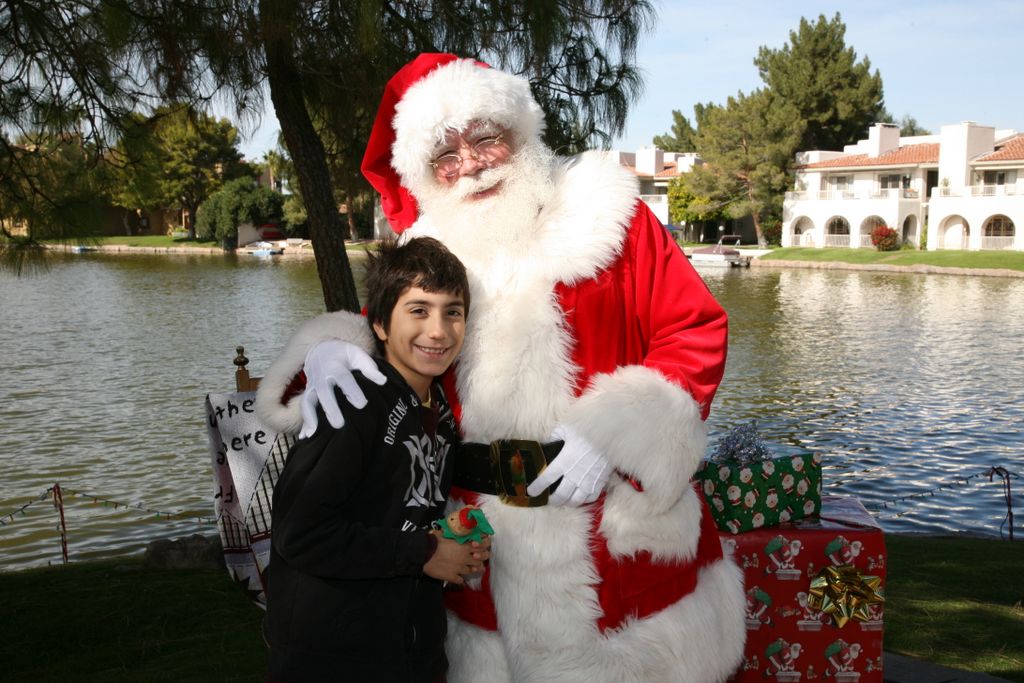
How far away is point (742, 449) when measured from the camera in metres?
3.06

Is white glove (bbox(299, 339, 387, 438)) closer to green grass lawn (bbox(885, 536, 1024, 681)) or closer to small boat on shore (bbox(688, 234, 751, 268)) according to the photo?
green grass lawn (bbox(885, 536, 1024, 681))

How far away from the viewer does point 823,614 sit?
113 inches

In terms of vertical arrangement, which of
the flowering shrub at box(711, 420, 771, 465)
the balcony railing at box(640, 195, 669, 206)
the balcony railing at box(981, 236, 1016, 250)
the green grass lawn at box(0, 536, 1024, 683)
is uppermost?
the balcony railing at box(640, 195, 669, 206)

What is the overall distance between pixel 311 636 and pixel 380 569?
196mm

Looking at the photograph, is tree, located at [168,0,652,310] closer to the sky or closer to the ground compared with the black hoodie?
closer to the sky

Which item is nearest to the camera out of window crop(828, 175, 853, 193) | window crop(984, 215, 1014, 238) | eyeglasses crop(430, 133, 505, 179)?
eyeglasses crop(430, 133, 505, 179)

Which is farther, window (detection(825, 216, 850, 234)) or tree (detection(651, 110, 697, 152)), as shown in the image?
tree (detection(651, 110, 697, 152))

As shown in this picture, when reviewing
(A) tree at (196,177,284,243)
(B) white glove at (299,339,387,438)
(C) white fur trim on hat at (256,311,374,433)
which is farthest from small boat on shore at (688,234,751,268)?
(B) white glove at (299,339,387,438)

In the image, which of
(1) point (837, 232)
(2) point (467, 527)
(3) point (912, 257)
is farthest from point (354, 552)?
(1) point (837, 232)

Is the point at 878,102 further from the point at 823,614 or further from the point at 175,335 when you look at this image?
the point at 823,614

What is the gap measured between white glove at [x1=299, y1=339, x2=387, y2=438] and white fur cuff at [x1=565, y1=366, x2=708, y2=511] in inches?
19.1

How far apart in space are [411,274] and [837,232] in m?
43.5

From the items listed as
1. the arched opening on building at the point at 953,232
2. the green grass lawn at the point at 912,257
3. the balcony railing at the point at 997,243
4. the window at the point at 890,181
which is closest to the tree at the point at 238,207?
the green grass lawn at the point at 912,257

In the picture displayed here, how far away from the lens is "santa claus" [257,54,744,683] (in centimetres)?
203
